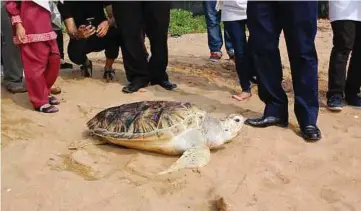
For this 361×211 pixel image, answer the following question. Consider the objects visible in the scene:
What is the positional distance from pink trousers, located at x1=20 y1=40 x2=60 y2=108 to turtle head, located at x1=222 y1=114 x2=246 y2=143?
1557 mm

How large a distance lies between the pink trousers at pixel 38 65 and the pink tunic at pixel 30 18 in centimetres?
6

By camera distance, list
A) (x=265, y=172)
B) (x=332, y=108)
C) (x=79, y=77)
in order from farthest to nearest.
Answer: (x=79, y=77)
(x=332, y=108)
(x=265, y=172)

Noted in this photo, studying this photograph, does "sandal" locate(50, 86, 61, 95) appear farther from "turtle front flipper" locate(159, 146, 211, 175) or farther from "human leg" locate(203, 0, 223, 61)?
"human leg" locate(203, 0, 223, 61)

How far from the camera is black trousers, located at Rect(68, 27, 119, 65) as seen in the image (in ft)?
15.2

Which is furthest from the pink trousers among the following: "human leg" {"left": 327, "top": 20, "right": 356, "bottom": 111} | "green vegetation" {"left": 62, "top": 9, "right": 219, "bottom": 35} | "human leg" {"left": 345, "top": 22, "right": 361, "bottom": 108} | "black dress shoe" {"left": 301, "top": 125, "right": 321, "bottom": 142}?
"green vegetation" {"left": 62, "top": 9, "right": 219, "bottom": 35}

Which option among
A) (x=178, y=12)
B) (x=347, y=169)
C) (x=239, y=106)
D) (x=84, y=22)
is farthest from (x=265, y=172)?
(x=178, y=12)

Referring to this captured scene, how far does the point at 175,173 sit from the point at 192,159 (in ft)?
0.49

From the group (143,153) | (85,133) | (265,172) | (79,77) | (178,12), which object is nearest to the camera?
(265,172)

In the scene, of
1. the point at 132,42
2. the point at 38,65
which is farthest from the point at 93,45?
the point at 38,65

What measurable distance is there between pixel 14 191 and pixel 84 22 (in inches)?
91.8

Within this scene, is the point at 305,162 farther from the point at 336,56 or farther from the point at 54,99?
the point at 54,99

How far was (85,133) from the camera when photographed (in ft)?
11.5

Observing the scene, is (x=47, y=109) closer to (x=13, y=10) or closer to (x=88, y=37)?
(x=13, y=10)

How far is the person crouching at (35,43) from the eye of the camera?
12.3 feet
